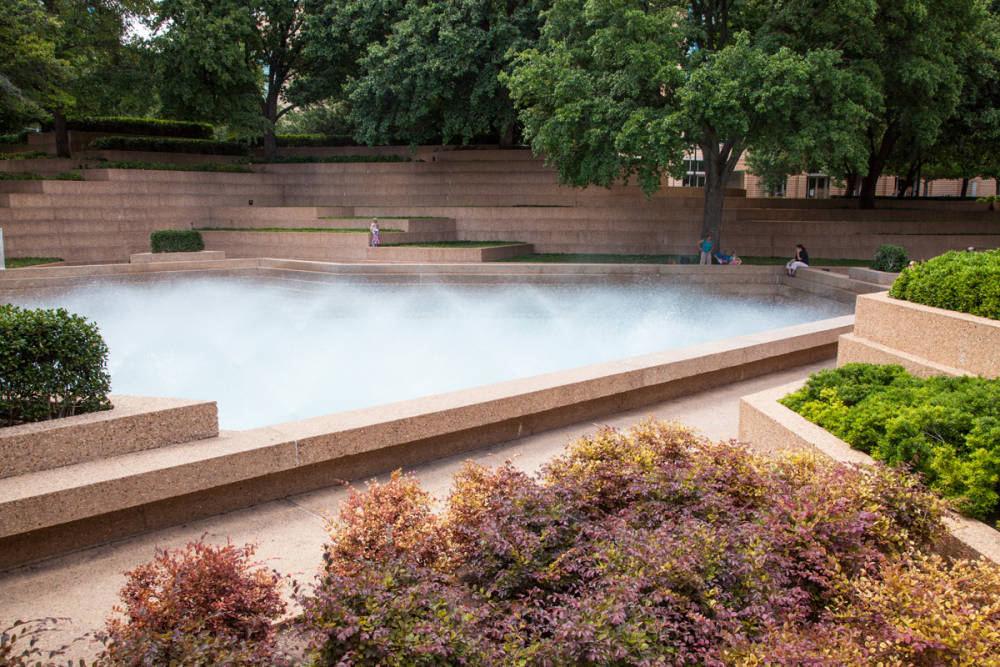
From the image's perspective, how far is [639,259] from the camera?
71.9 feet

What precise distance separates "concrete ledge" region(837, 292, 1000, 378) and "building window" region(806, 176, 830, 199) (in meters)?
52.7

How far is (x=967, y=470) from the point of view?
13.9 feet

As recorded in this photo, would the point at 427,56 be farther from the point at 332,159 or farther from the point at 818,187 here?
the point at 818,187

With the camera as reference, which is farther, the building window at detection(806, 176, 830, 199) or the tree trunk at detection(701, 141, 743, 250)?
the building window at detection(806, 176, 830, 199)

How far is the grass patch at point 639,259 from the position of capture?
20.9m

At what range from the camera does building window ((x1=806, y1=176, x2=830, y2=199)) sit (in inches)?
2195

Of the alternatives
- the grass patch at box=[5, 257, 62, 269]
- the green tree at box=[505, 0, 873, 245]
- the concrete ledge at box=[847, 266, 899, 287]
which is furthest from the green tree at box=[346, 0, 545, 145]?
the concrete ledge at box=[847, 266, 899, 287]

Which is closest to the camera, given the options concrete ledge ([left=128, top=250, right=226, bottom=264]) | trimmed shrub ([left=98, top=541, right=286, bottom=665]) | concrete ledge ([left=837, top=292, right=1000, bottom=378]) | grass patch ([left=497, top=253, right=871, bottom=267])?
trimmed shrub ([left=98, top=541, right=286, bottom=665])

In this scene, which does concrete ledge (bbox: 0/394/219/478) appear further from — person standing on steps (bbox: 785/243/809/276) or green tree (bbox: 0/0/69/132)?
green tree (bbox: 0/0/69/132)

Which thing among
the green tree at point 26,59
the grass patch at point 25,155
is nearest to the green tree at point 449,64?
the green tree at point 26,59

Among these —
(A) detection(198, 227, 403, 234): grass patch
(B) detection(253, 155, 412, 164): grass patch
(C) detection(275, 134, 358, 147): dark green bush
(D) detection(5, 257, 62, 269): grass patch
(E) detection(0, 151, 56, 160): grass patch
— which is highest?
(C) detection(275, 134, 358, 147): dark green bush

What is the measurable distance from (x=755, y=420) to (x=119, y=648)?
4.87m

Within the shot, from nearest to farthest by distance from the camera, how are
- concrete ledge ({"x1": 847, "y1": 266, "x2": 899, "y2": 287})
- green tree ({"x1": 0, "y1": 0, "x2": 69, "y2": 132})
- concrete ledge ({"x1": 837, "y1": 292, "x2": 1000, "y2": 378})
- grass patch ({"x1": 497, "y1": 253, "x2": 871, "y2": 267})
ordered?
concrete ledge ({"x1": 837, "y1": 292, "x2": 1000, "y2": 378})
concrete ledge ({"x1": 847, "y1": 266, "x2": 899, "y2": 287})
green tree ({"x1": 0, "y1": 0, "x2": 69, "y2": 132})
grass patch ({"x1": 497, "y1": 253, "x2": 871, "y2": 267})

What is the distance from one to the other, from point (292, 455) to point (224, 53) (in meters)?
23.8
